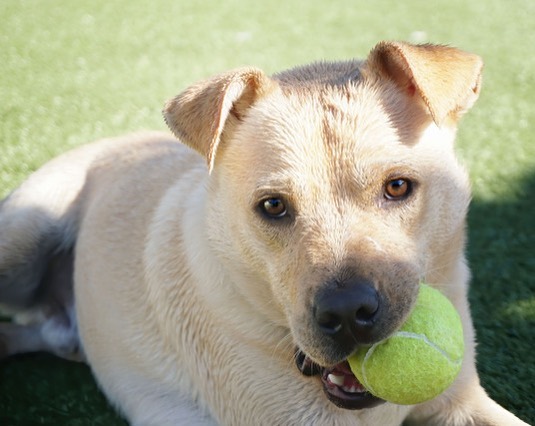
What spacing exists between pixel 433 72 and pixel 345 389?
1.14m

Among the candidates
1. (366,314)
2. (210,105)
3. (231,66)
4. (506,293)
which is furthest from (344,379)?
(231,66)

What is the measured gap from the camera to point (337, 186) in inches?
100

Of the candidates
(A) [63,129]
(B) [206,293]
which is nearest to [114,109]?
(A) [63,129]

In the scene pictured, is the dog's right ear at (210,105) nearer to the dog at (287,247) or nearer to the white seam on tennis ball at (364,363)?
the dog at (287,247)

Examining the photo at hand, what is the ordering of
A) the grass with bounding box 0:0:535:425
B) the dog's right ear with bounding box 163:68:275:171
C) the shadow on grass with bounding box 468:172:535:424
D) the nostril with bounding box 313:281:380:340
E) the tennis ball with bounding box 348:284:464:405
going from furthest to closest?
the grass with bounding box 0:0:535:425 < the shadow on grass with bounding box 468:172:535:424 < the dog's right ear with bounding box 163:68:275:171 < the tennis ball with bounding box 348:284:464:405 < the nostril with bounding box 313:281:380:340

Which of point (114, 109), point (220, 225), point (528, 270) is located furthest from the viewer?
point (114, 109)

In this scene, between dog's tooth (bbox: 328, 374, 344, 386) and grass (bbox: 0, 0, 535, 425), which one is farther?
grass (bbox: 0, 0, 535, 425)

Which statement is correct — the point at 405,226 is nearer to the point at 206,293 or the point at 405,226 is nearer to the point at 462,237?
the point at 462,237

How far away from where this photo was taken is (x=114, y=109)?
245 inches

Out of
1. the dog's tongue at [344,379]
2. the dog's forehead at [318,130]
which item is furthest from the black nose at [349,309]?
the dog's forehead at [318,130]

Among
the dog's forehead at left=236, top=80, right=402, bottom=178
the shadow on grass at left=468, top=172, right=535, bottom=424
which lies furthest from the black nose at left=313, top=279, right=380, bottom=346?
the shadow on grass at left=468, top=172, right=535, bottom=424

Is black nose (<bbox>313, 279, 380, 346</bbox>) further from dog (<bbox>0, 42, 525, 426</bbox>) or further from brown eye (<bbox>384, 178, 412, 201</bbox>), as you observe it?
brown eye (<bbox>384, 178, 412, 201</bbox>)

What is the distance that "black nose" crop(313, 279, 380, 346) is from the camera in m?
2.28

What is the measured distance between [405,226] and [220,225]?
2.36ft
